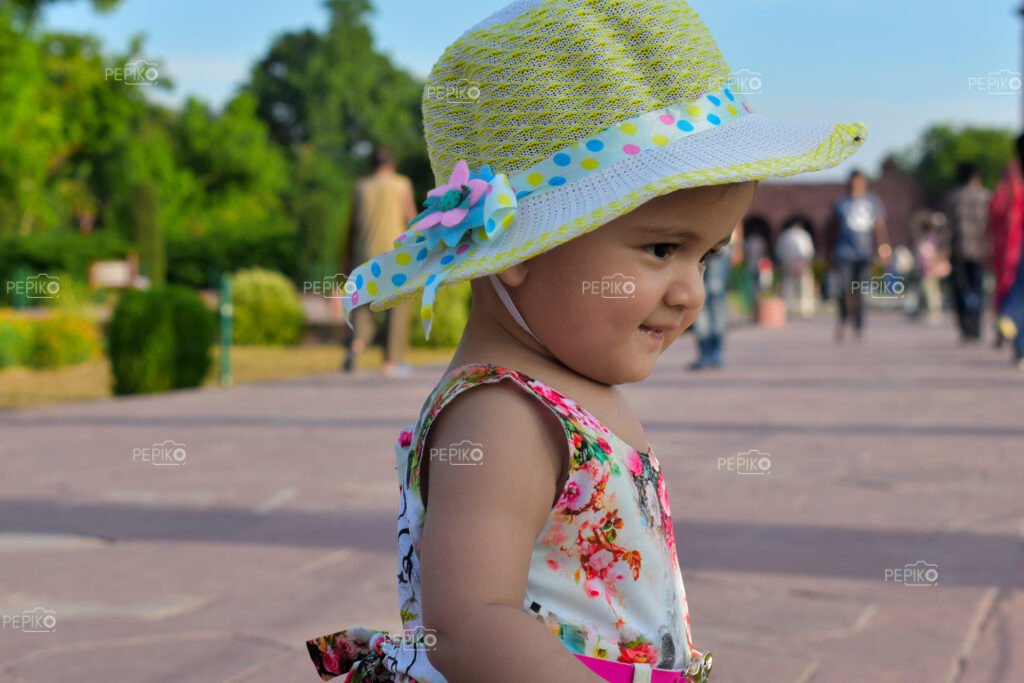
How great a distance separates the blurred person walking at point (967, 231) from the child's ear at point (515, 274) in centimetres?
1137

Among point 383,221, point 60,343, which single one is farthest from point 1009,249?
point 60,343

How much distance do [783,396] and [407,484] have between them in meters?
6.76

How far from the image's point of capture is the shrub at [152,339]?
347 inches

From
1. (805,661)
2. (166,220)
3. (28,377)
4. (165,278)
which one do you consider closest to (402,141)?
(166,220)

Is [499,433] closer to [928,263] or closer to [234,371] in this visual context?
[234,371]

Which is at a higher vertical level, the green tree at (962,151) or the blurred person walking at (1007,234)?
the green tree at (962,151)

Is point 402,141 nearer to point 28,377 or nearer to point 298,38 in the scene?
point 298,38

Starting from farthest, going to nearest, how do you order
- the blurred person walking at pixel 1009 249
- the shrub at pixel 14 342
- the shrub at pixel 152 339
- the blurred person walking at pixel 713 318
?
the shrub at pixel 14 342
the blurred person walking at pixel 713 318
the blurred person walking at pixel 1009 249
the shrub at pixel 152 339

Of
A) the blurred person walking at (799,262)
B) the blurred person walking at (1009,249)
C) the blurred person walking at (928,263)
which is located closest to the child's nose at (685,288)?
the blurred person walking at (1009,249)

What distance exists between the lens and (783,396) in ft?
26.2

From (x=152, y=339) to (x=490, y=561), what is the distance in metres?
8.00

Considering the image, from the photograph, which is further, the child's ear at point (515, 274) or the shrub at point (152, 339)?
the shrub at point (152, 339)

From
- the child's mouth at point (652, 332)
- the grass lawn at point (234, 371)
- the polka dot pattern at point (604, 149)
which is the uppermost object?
the polka dot pattern at point (604, 149)

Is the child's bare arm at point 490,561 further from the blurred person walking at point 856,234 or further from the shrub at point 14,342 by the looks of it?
the shrub at point 14,342
